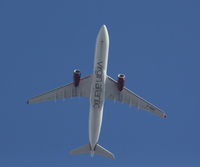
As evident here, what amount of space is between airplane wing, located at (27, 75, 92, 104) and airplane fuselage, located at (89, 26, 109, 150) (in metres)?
3.53

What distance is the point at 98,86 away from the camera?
2621 inches

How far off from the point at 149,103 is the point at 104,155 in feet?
31.6

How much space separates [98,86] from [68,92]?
22.8ft

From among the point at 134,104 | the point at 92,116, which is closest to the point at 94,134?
the point at 92,116

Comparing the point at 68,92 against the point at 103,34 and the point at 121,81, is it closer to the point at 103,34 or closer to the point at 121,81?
the point at 121,81

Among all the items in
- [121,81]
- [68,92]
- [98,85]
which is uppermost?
[121,81]

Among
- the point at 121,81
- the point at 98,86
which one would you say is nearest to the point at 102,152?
the point at 121,81

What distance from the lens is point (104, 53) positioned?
64938 millimetres

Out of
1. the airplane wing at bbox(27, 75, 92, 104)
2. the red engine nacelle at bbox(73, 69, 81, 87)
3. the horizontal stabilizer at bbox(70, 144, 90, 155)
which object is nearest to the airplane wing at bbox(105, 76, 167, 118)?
the airplane wing at bbox(27, 75, 92, 104)

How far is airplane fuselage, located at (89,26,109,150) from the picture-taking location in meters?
64.8

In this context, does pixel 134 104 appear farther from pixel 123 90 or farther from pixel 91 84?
pixel 91 84

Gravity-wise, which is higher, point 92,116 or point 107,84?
point 107,84

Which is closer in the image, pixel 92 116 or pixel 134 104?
pixel 92 116

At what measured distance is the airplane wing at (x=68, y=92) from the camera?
70750 mm
